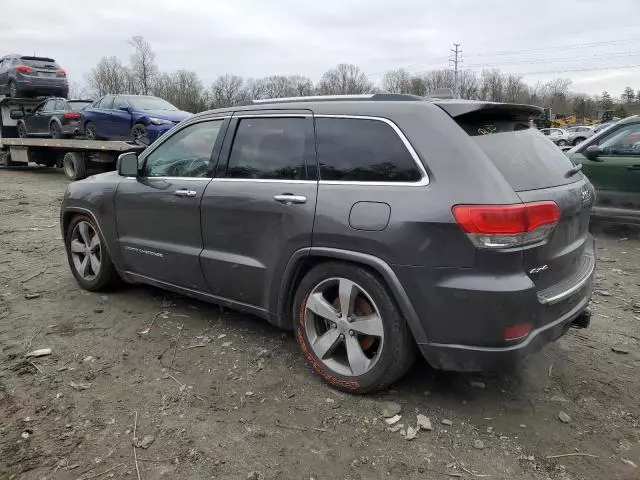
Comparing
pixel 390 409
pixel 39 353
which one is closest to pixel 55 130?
pixel 39 353

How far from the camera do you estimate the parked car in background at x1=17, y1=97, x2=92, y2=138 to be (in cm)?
1603

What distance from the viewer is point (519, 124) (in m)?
3.38

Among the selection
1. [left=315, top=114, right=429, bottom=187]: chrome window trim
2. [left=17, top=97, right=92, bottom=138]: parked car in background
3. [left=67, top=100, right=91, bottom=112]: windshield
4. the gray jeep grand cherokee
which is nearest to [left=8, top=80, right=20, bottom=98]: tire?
[left=17, top=97, right=92, bottom=138]: parked car in background

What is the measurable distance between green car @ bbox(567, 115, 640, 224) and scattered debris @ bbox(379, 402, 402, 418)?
5.44m

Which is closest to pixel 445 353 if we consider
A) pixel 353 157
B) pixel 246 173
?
pixel 353 157

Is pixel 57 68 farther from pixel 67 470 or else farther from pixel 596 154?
pixel 67 470

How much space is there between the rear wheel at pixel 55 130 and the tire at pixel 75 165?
1662 mm

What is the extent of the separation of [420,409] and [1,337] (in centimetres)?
322

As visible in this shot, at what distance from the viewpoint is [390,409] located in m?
3.08

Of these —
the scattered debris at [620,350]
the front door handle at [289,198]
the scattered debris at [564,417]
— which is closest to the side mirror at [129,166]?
the front door handle at [289,198]

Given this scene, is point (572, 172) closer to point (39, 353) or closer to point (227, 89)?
point (39, 353)

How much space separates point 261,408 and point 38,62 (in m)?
18.6

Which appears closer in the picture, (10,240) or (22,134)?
(10,240)

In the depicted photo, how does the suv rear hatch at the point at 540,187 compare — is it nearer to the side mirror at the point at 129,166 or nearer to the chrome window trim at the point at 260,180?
the chrome window trim at the point at 260,180
